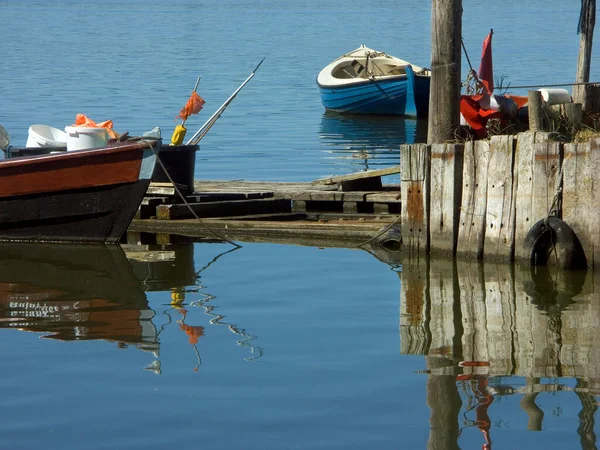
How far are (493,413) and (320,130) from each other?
20297 millimetres

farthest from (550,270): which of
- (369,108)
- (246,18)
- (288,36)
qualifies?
(246,18)

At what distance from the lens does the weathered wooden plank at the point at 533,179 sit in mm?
9922

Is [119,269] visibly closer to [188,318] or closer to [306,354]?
[188,318]

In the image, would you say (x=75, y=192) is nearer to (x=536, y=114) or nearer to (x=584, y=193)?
(x=536, y=114)

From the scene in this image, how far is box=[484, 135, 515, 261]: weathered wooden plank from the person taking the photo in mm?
10203

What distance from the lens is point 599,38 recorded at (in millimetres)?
55500

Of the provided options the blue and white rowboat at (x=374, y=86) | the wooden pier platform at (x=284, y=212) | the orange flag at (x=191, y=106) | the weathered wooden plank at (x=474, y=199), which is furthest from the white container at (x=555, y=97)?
the blue and white rowboat at (x=374, y=86)

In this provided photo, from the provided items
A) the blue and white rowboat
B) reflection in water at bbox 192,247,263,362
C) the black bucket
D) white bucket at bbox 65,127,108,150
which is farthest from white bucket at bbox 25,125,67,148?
the blue and white rowboat

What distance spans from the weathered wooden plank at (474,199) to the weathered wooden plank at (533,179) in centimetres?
33

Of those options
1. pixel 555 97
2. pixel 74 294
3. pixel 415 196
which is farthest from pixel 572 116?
pixel 74 294

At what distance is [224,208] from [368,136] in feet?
43.1

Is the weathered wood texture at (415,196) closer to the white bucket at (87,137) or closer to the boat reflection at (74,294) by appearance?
the boat reflection at (74,294)

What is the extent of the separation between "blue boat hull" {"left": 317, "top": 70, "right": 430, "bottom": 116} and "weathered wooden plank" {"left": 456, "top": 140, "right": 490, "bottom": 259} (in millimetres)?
18063

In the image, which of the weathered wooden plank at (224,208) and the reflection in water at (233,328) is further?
the weathered wooden plank at (224,208)
